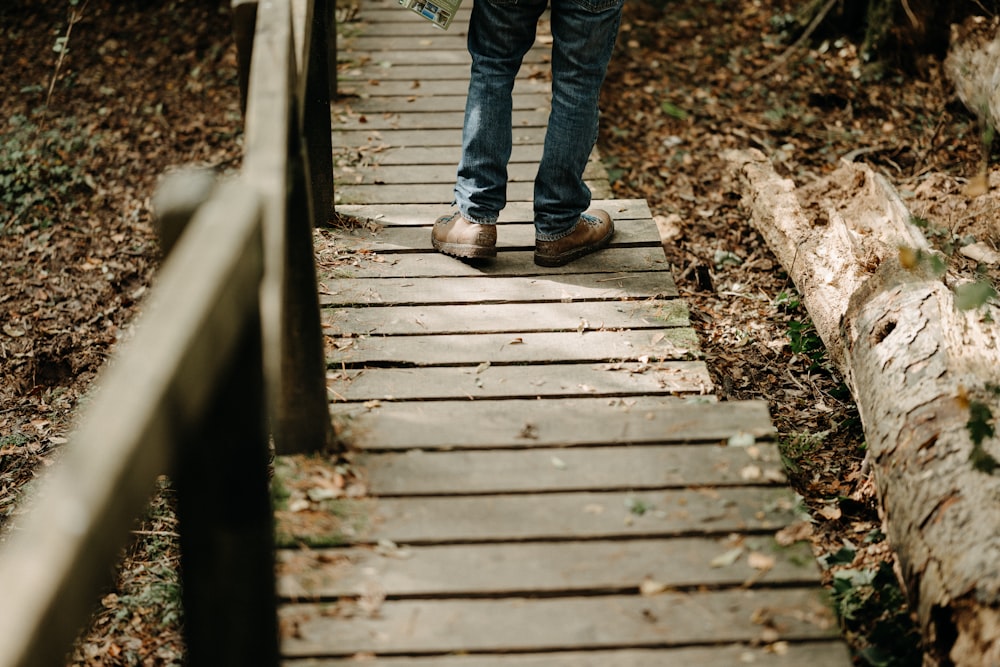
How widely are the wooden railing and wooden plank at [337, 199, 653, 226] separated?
1.34 m

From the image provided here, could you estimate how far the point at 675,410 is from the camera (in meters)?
2.81

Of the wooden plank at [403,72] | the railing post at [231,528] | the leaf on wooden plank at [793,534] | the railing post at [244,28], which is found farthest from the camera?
the wooden plank at [403,72]

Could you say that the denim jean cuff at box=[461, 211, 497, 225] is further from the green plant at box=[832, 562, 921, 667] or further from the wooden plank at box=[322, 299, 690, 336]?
the green plant at box=[832, 562, 921, 667]

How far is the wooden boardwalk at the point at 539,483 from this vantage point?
212cm

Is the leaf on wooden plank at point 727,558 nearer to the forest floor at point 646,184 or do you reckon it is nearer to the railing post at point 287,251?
the forest floor at point 646,184

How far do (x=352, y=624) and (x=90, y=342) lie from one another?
3.52 m

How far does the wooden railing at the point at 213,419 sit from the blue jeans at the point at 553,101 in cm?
84

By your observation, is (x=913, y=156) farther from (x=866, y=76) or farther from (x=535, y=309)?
(x=535, y=309)

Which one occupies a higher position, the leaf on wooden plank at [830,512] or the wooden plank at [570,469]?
the wooden plank at [570,469]

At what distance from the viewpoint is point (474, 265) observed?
12.2 feet

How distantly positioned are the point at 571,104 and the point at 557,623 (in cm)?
197

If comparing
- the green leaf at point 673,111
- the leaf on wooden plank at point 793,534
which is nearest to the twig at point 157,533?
the leaf on wooden plank at point 793,534

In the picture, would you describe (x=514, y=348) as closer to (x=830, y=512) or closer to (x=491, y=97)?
(x=491, y=97)

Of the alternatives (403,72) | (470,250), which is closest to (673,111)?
(403,72)
